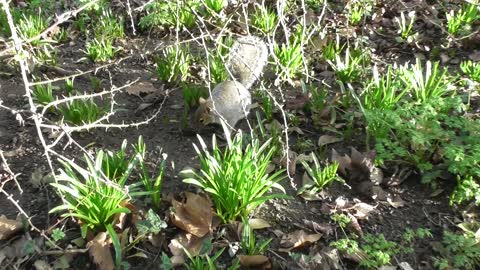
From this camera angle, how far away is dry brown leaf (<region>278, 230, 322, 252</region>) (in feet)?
8.45

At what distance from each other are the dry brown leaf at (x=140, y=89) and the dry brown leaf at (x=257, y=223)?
1500 millimetres

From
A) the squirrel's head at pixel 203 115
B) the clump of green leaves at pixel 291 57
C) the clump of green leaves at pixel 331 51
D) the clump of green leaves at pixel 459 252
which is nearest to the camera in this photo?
the clump of green leaves at pixel 459 252

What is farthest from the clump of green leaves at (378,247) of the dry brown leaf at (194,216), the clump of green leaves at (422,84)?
the clump of green leaves at (422,84)

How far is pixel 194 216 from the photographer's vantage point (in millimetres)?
2613

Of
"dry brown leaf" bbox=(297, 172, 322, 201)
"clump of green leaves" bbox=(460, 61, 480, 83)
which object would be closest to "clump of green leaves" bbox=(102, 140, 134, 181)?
"dry brown leaf" bbox=(297, 172, 322, 201)

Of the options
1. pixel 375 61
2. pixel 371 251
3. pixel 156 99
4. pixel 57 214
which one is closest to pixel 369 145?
pixel 371 251

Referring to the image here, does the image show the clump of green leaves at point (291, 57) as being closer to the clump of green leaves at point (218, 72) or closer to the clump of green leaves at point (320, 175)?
the clump of green leaves at point (218, 72)

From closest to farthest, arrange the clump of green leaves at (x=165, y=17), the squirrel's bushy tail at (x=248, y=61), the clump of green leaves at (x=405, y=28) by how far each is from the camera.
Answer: the squirrel's bushy tail at (x=248, y=61) → the clump of green leaves at (x=405, y=28) → the clump of green leaves at (x=165, y=17)

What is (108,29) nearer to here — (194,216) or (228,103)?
(228,103)

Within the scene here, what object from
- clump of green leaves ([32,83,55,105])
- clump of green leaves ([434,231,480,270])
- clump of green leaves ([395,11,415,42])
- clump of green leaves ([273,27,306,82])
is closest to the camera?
clump of green leaves ([434,231,480,270])

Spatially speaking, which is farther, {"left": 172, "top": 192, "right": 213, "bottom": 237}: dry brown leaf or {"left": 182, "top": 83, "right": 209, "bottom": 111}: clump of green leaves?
{"left": 182, "top": 83, "right": 209, "bottom": 111}: clump of green leaves

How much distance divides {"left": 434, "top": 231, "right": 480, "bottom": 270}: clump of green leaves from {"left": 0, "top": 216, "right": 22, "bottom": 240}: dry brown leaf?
7.05ft

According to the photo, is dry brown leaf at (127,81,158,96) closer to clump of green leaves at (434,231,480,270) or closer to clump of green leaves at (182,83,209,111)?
clump of green leaves at (182,83,209,111)

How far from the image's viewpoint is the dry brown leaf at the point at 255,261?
243 cm
